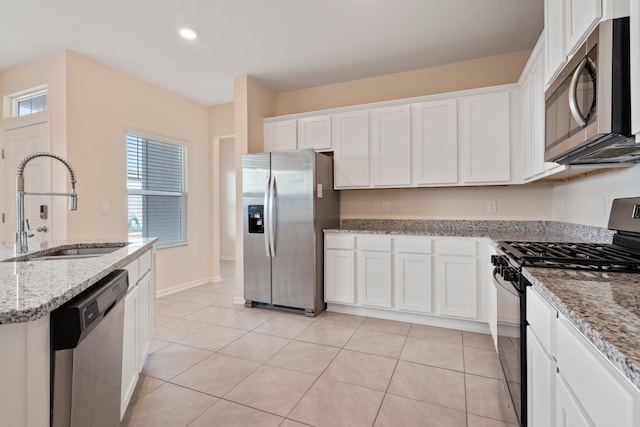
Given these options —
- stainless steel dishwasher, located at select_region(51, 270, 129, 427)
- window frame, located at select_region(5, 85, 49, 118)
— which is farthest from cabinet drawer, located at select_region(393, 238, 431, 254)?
window frame, located at select_region(5, 85, 49, 118)

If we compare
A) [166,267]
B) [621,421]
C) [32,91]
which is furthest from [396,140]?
[32,91]

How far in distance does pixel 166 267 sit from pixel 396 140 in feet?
11.1

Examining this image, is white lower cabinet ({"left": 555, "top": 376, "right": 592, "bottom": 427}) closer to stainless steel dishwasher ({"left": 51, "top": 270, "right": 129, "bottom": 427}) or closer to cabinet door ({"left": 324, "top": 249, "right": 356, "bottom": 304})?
stainless steel dishwasher ({"left": 51, "top": 270, "right": 129, "bottom": 427})

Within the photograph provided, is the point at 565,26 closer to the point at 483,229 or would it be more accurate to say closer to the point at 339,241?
the point at 483,229

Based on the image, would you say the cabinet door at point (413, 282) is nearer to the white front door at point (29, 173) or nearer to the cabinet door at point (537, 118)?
the cabinet door at point (537, 118)

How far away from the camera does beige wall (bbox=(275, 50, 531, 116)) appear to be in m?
3.31

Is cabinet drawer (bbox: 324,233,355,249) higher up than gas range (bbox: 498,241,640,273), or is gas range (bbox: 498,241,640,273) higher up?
gas range (bbox: 498,241,640,273)

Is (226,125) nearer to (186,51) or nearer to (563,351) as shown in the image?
(186,51)

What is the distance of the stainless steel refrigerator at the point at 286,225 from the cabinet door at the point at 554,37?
2075mm

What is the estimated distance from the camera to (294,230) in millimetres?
3404

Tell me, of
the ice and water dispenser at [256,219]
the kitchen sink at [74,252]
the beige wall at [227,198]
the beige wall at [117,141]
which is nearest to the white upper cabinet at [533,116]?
the ice and water dispenser at [256,219]

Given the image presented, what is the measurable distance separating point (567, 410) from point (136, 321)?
6.57 feet

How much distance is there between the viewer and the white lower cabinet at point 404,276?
9.53 feet

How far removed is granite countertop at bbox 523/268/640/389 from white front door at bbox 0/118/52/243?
4193 mm
